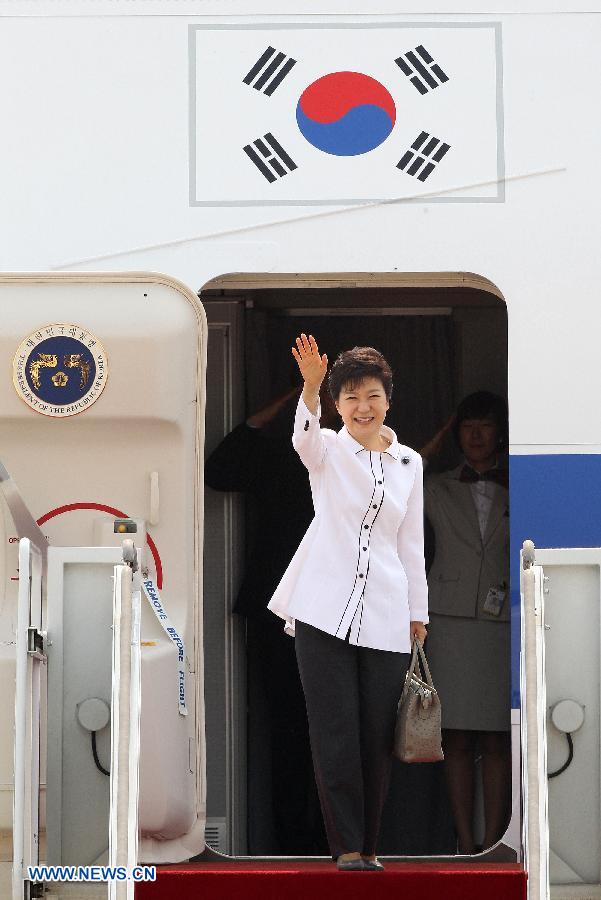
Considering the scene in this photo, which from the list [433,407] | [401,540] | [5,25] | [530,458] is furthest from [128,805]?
[433,407]

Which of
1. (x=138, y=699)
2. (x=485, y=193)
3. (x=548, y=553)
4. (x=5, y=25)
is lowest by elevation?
(x=138, y=699)

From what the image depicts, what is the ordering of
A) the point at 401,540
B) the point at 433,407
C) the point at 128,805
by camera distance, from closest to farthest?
the point at 128,805 < the point at 401,540 < the point at 433,407

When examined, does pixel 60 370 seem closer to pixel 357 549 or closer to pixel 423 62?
pixel 357 549

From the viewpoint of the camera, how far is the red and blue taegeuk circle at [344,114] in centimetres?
491

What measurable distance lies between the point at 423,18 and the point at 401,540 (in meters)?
1.46

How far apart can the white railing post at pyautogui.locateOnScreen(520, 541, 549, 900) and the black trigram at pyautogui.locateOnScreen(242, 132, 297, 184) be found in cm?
149

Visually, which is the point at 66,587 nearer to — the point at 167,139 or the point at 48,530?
the point at 48,530

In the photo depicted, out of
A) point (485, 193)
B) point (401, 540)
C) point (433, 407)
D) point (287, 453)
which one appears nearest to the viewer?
point (401, 540)

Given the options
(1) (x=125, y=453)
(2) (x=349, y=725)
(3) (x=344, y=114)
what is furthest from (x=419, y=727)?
(3) (x=344, y=114)

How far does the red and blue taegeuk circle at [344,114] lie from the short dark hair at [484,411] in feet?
3.25

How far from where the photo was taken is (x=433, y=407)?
243 inches

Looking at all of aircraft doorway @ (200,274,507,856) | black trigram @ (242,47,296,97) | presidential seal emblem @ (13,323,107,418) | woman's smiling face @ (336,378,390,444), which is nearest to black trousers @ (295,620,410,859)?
woman's smiling face @ (336,378,390,444)

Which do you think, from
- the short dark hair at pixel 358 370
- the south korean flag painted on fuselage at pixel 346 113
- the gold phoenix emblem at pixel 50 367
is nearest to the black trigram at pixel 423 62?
Result: the south korean flag painted on fuselage at pixel 346 113

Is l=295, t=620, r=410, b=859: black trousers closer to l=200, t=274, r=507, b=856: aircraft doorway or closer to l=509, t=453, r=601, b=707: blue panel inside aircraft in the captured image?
l=509, t=453, r=601, b=707: blue panel inside aircraft
